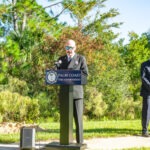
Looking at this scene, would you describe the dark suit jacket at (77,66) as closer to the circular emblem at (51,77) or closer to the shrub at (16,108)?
the circular emblem at (51,77)

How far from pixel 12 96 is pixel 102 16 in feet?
54.4

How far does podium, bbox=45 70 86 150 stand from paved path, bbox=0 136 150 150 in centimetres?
47

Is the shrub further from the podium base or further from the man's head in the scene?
the man's head

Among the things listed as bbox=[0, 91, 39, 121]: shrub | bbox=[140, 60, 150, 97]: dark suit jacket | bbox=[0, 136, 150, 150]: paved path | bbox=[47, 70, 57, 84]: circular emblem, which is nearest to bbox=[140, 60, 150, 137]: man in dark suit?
bbox=[140, 60, 150, 97]: dark suit jacket

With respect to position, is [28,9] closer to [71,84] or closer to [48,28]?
[48,28]

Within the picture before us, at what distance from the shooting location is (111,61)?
21703mm

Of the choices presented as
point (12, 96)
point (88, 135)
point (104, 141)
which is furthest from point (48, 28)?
point (12, 96)

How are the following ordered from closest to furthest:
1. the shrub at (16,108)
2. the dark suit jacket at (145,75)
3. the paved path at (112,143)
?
the paved path at (112,143), the dark suit jacket at (145,75), the shrub at (16,108)

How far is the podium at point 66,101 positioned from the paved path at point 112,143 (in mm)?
471

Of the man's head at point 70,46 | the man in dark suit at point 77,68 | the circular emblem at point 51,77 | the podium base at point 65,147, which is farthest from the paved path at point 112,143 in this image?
the man's head at point 70,46

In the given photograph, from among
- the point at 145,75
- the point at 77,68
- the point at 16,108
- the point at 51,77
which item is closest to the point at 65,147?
the point at 51,77

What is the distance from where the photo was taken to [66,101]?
278 inches

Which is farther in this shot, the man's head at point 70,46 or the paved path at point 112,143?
the paved path at point 112,143

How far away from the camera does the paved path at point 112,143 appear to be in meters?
7.52
